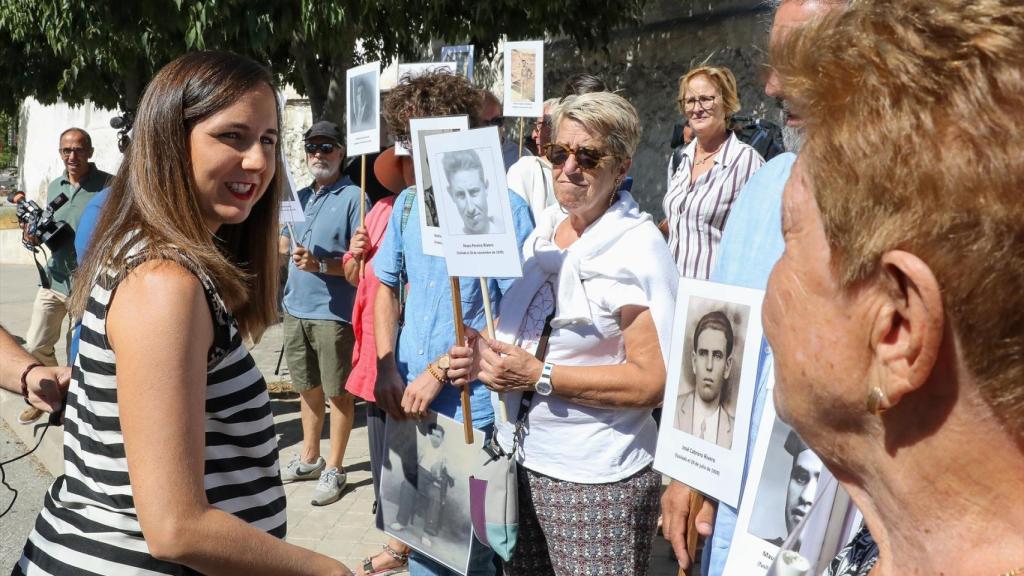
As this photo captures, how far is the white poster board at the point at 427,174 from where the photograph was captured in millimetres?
2979

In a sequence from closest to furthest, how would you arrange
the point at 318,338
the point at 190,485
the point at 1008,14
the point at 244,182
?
the point at 1008,14
the point at 190,485
the point at 244,182
the point at 318,338

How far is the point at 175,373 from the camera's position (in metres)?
1.53

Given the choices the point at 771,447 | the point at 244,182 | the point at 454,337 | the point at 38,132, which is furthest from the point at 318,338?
the point at 38,132

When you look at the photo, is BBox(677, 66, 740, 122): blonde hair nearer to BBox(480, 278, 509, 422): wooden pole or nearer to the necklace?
the necklace

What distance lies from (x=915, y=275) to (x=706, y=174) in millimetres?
4049

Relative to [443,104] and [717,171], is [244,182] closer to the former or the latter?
[443,104]

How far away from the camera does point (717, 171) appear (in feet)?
15.6

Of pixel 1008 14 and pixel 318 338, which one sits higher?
pixel 1008 14

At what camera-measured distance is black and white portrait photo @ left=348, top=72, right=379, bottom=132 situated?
15.7ft

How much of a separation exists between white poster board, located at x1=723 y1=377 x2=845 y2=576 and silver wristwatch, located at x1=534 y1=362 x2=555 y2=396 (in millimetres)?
943

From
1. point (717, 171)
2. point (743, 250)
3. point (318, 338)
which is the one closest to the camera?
point (743, 250)

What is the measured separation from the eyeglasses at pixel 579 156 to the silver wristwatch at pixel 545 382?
0.59 metres

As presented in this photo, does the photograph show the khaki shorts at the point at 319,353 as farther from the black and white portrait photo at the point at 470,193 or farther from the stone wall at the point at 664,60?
the stone wall at the point at 664,60

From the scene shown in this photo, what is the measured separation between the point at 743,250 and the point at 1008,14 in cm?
120
